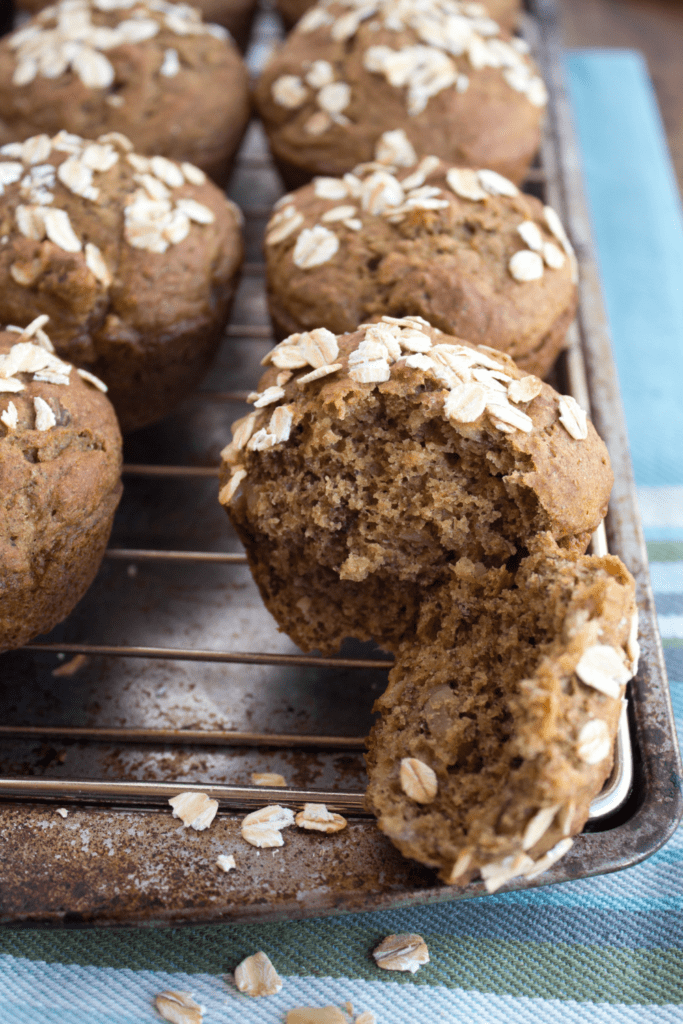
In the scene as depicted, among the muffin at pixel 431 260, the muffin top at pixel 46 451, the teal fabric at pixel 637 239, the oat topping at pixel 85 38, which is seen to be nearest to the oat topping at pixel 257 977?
the muffin top at pixel 46 451

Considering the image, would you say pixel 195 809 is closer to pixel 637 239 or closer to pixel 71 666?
pixel 71 666

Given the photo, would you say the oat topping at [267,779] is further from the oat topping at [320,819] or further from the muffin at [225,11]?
the muffin at [225,11]

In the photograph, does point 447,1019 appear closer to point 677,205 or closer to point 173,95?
point 173,95

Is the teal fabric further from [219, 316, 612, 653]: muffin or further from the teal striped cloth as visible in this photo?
the teal striped cloth

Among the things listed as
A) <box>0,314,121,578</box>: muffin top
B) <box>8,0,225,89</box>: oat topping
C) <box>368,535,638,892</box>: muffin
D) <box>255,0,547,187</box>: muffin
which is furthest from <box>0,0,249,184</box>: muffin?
<box>368,535,638,892</box>: muffin

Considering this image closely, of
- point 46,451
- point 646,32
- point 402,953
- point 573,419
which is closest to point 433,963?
point 402,953

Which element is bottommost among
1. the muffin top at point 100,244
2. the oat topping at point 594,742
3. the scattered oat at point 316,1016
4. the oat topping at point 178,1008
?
the oat topping at point 178,1008
